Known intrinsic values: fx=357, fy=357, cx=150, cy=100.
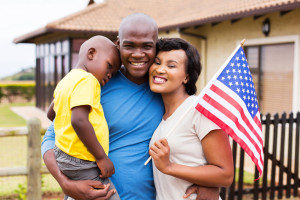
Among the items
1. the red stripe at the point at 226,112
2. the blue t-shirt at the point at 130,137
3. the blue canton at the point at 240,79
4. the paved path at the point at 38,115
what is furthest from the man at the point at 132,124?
the paved path at the point at 38,115

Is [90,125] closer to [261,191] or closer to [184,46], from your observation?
[184,46]

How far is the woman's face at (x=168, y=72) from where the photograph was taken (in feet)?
6.48

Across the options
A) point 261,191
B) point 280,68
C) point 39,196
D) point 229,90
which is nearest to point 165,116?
point 229,90

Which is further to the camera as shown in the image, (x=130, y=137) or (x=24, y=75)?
(x=24, y=75)

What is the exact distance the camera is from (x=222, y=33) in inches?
436

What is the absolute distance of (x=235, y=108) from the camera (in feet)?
6.82

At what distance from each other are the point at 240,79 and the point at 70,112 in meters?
1.01

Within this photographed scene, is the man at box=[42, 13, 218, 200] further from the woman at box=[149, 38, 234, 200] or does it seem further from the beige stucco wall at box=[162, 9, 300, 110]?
the beige stucco wall at box=[162, 9, 300, 110]

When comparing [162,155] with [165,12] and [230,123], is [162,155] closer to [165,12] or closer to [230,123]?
[230,123]

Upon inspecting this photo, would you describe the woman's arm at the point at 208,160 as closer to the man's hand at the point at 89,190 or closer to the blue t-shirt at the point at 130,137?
the blue t-shirt at the point at 130,137

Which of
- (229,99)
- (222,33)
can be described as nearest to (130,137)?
(229,99)

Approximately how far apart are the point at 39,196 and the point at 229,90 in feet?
11.4

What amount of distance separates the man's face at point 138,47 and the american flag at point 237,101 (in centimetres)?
37

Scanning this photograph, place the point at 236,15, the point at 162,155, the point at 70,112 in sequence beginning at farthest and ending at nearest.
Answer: the point at 236,15 < the point at 70,112 < the point at 162,155
